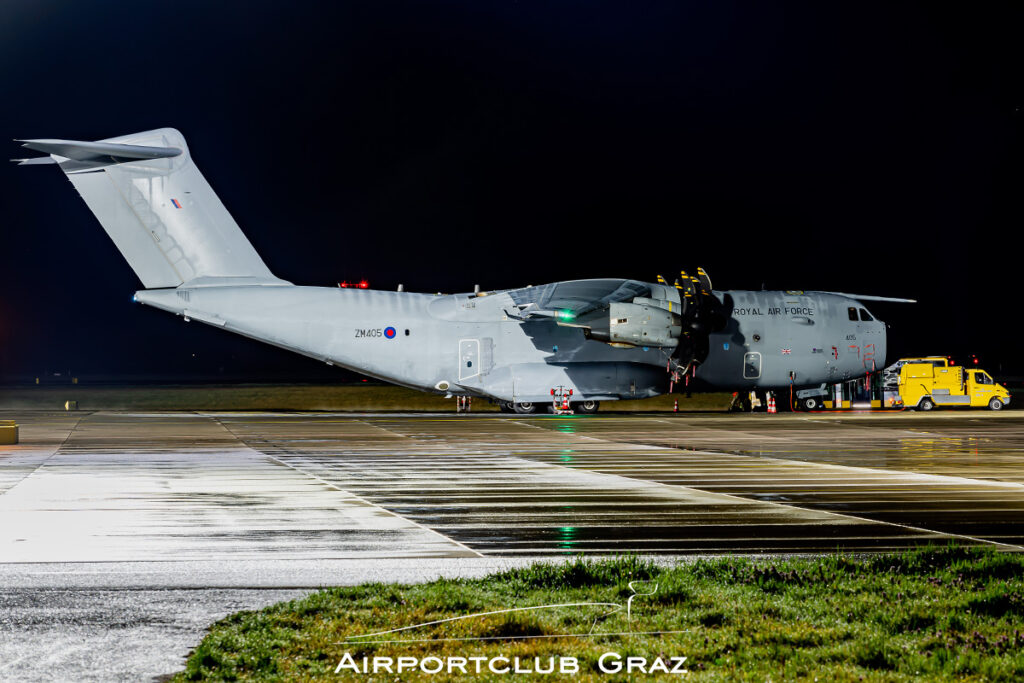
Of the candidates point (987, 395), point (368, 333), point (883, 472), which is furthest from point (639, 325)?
point (987, 395)

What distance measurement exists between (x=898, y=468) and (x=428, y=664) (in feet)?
48.6

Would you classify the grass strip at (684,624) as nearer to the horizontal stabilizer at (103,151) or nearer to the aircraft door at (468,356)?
the horizontal stabilizer at (103,151)

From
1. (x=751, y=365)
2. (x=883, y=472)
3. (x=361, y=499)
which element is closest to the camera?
(x=361, y=499)

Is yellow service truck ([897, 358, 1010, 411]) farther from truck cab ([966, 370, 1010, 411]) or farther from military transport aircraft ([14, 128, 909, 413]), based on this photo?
military transport aircraft ([14, 128, 909, 413])

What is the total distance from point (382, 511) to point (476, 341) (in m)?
23.9

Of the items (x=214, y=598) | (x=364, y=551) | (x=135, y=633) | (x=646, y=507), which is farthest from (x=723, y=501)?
(x=135, y=633)

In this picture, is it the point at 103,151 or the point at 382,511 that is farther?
the point at 103,151

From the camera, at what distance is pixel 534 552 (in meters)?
10.1

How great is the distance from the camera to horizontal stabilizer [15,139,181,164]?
103 feet

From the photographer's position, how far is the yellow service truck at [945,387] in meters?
46.4

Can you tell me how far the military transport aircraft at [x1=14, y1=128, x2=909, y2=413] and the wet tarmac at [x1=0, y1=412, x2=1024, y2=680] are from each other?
921 cm

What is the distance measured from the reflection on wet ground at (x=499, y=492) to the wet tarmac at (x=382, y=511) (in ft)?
0.20

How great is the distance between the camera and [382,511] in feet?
43.0

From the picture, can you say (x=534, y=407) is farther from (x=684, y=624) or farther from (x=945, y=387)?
(x=684, y=624)
